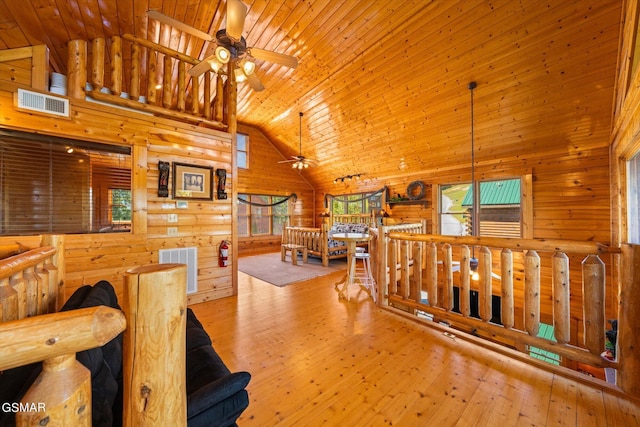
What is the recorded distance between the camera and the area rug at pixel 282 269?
4.72 metres

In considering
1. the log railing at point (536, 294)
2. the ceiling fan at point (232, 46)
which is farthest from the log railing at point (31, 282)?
the log railing at point (536, 294)

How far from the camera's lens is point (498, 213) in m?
5.10

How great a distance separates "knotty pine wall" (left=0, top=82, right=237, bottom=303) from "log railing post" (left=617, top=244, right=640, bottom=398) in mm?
4058

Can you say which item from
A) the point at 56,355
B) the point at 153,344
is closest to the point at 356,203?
the point at 153,344

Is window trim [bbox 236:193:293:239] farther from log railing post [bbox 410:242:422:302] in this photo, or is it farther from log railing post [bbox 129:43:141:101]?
log railing post [bbox 410:242:422:302]

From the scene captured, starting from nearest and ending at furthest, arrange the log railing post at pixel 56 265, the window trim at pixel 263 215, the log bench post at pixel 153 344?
the log bench post at pixel 153 344, the log railing post at pixel 56 265, the window trim at pixel 263 215

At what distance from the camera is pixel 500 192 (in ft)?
16.8

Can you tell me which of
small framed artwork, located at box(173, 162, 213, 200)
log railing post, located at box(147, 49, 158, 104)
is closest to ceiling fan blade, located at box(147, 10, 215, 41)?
log railing post, located at box(147, 49, 158, 104)

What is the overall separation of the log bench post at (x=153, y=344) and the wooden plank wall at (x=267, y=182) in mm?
7132

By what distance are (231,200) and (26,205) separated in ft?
7.11

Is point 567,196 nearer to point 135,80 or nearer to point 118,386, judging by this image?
point 118,386

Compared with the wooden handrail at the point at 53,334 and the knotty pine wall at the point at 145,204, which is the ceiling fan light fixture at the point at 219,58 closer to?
the knotty pine wall at the point at 145,204

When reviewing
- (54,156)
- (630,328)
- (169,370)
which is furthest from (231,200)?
(630,328)

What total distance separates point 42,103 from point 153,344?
3499 mm
